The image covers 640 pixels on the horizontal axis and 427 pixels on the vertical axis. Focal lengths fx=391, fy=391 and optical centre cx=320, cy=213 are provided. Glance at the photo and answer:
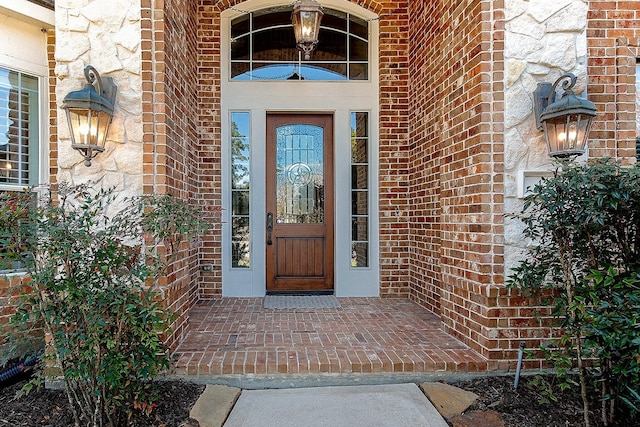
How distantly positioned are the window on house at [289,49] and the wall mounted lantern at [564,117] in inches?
94.6

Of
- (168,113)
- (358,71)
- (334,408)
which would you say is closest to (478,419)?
(334,408)

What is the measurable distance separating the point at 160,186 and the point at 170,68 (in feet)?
3.21

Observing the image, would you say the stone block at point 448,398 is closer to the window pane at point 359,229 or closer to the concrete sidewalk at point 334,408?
the concrete sidewalk at point 334,408

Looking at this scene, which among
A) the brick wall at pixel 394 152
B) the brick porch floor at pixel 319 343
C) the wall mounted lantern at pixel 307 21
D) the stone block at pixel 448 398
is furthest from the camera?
the brick wall at pixel 394 152

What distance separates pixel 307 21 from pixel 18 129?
259cm

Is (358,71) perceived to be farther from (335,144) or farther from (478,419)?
(478,419)

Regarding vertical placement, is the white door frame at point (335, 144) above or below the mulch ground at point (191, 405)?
above

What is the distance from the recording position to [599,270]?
88.2 inches

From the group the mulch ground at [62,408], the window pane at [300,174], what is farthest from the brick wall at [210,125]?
the mulch ground at [62,408]

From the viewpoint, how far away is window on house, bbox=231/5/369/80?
4.71 m

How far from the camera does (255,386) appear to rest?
2693mm

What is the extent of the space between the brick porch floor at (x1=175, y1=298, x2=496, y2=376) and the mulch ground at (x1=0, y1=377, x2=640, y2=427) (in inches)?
5.8

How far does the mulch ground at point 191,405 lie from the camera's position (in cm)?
229

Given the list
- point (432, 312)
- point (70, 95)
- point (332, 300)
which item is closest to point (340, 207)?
point (332, 300)
